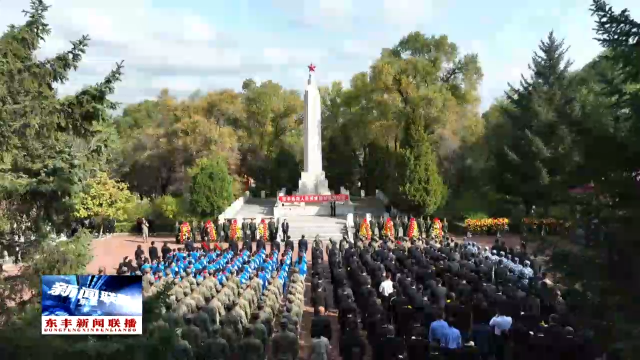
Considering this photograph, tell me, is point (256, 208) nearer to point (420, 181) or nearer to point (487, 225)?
point (420, 181)

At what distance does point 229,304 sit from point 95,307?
4.49 meters

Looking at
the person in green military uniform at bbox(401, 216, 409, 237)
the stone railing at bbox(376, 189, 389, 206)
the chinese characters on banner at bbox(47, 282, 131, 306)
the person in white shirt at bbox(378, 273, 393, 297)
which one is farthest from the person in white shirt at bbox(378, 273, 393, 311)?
the stone railing at bbox(376, 189, 389, 206)

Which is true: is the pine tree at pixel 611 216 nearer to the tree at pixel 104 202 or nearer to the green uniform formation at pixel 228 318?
the green uniform formation at pixel 228 318

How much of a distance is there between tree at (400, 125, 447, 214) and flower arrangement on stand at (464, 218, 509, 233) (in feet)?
9.32

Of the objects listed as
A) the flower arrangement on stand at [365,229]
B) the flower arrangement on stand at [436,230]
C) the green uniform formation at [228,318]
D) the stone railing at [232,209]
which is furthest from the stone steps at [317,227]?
the green uniform formation at [228,318]

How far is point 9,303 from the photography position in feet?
27.3

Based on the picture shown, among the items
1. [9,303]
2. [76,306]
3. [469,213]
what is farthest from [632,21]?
[469,213]

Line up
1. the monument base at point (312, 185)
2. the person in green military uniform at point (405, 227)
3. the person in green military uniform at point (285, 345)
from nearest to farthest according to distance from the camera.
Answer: the person in green military uniform at point (285, 345), the person in green military uniform at point (405, 227), the monument base at point (312, 185)

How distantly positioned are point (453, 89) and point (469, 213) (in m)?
12.8

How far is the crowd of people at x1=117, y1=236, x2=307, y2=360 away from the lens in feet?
28.6

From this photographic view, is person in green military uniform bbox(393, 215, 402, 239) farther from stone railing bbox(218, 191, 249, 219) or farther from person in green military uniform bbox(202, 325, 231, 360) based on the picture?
person in green military uniform bbox(202, 325, 231, 360)

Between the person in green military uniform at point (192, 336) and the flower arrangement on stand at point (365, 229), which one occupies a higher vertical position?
the flower arrangement on stand at point (365, 229)

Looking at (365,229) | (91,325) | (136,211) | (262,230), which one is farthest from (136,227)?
(91,325)

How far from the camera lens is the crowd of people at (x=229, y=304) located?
870 cm
